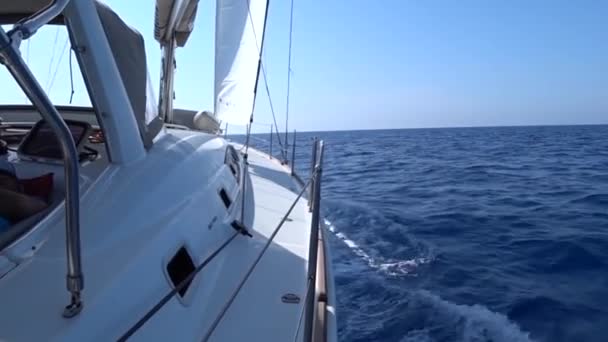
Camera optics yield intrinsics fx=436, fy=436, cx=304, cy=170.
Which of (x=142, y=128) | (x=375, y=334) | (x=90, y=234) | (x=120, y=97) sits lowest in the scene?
(x=375, y=334)

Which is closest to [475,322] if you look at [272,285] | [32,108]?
[272,285]

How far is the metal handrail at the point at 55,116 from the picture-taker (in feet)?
2.79

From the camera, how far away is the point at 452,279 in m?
4.34

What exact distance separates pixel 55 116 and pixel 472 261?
4.71m

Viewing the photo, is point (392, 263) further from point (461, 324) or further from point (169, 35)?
point (169, 35)

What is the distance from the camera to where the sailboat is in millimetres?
1146

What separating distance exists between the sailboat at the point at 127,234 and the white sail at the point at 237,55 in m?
1.93

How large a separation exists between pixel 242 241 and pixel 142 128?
87cm

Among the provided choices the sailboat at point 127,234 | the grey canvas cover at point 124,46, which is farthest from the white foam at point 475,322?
the grey canvas cover at point 124,46

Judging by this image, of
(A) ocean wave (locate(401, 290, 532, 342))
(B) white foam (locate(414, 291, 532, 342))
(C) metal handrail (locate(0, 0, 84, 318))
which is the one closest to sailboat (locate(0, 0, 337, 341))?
(C) metal handrail (locate(0, 0, 84, 318))

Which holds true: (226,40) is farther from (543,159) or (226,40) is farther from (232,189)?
(543,159)

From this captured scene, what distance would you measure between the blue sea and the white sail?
2.11 meters

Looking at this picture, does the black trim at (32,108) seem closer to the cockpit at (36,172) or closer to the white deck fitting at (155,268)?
the cockpit at (36,172)

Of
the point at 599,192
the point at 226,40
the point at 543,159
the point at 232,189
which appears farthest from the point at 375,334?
the point at 543,159
